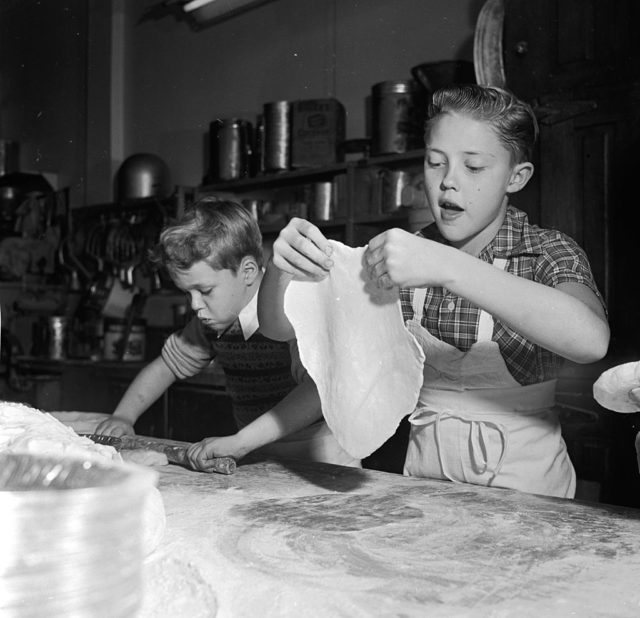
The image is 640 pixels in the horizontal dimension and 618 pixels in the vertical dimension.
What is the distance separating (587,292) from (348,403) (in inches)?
17.3

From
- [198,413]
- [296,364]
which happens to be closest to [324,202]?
[198,413]

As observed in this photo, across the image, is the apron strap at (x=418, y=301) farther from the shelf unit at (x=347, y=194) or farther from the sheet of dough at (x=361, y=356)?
the shelf unit at (x=347, y=194)

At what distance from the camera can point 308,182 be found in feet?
11.2

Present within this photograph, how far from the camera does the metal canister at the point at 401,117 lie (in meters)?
2.94

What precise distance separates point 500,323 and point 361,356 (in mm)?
371

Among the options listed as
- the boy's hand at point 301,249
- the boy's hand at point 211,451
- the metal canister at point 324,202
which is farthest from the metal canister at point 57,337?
the boy's hand at point 301,249

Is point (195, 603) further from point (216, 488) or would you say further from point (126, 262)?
point (126, 262)

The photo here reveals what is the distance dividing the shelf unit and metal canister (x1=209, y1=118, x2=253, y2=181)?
76 mm

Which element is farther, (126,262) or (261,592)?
(126,262)

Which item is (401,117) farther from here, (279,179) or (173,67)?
(173,67)

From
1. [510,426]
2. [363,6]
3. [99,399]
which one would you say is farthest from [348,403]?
[99,399]

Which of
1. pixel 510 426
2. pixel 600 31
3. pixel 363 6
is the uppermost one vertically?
pixel 363 6

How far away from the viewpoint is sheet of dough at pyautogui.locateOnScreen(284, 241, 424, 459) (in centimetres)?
114

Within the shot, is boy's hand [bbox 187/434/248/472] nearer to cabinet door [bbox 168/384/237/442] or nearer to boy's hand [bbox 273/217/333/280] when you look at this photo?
boy's hand [bbox 273/217/333/280]
